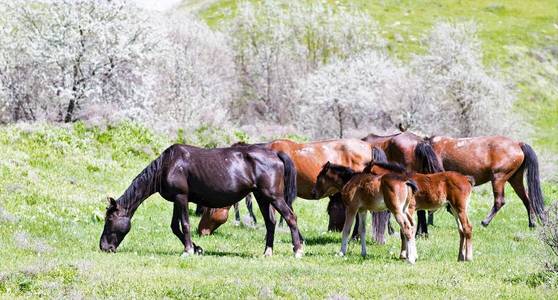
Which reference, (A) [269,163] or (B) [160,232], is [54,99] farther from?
(A) [269,163]

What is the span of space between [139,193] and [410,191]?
5.40m

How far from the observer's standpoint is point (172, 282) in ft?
33.1

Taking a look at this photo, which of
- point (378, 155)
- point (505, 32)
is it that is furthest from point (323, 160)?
point (505, 32)

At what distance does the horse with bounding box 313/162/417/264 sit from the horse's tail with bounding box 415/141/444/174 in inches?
137

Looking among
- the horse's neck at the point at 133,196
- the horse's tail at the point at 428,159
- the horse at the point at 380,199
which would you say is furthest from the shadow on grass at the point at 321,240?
the horse's neck at the point at 133,196

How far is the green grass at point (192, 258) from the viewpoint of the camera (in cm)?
984

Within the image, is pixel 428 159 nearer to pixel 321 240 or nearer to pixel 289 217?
pixel 321 240

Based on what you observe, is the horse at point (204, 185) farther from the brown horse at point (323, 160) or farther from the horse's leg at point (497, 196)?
the horse's leg at point (497, 196)

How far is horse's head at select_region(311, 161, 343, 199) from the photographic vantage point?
47.2ft

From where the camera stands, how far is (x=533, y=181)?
61.1ft

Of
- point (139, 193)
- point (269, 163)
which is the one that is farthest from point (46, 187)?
point (269, 163)

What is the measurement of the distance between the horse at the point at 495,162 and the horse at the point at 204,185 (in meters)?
7.03

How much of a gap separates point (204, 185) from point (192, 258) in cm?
167

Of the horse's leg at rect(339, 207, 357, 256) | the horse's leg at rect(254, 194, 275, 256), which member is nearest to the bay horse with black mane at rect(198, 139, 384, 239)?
the horse's leg at rect(254, 194, 275, 256)
